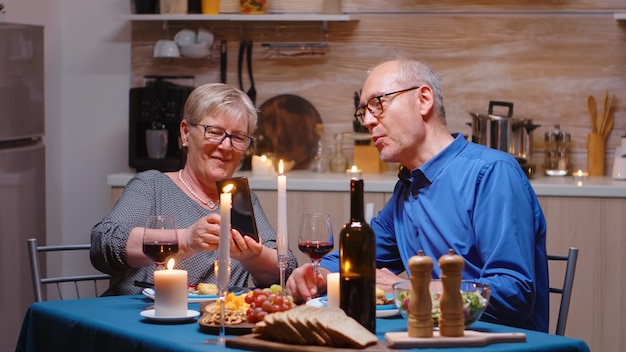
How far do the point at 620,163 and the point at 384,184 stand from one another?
104 cm

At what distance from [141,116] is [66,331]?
2.56m

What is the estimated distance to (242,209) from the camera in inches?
92.8

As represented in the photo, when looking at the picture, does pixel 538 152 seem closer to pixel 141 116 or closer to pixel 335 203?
pixel 335 203

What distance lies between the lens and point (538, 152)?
A: 4727 mm

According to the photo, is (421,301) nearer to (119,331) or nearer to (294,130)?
(119,331)

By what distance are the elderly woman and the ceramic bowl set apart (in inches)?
28.8

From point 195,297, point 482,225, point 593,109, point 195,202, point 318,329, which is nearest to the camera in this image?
point 318,329

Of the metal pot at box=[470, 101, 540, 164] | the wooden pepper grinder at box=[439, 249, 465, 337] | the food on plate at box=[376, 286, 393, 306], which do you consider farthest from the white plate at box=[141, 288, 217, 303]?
the metal pot at box=[470, 101, 540, 164]

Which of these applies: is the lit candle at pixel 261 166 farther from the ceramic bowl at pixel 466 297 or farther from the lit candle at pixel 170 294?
the ceramic bowl at pixel 466 297

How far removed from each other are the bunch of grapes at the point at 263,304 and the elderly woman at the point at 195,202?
502 mm

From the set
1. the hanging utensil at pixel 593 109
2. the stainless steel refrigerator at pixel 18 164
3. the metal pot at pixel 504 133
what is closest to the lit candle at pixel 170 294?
the stainless steel refrigerator at pixel 18 164

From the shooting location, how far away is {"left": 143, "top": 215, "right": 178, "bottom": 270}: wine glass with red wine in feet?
6.98

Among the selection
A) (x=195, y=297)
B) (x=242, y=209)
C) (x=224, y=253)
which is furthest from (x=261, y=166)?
(x=224, y=253)

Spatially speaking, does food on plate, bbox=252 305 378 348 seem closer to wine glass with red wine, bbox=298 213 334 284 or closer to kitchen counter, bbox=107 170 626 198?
wine glass with red wine, bbox=298 213 334 284
